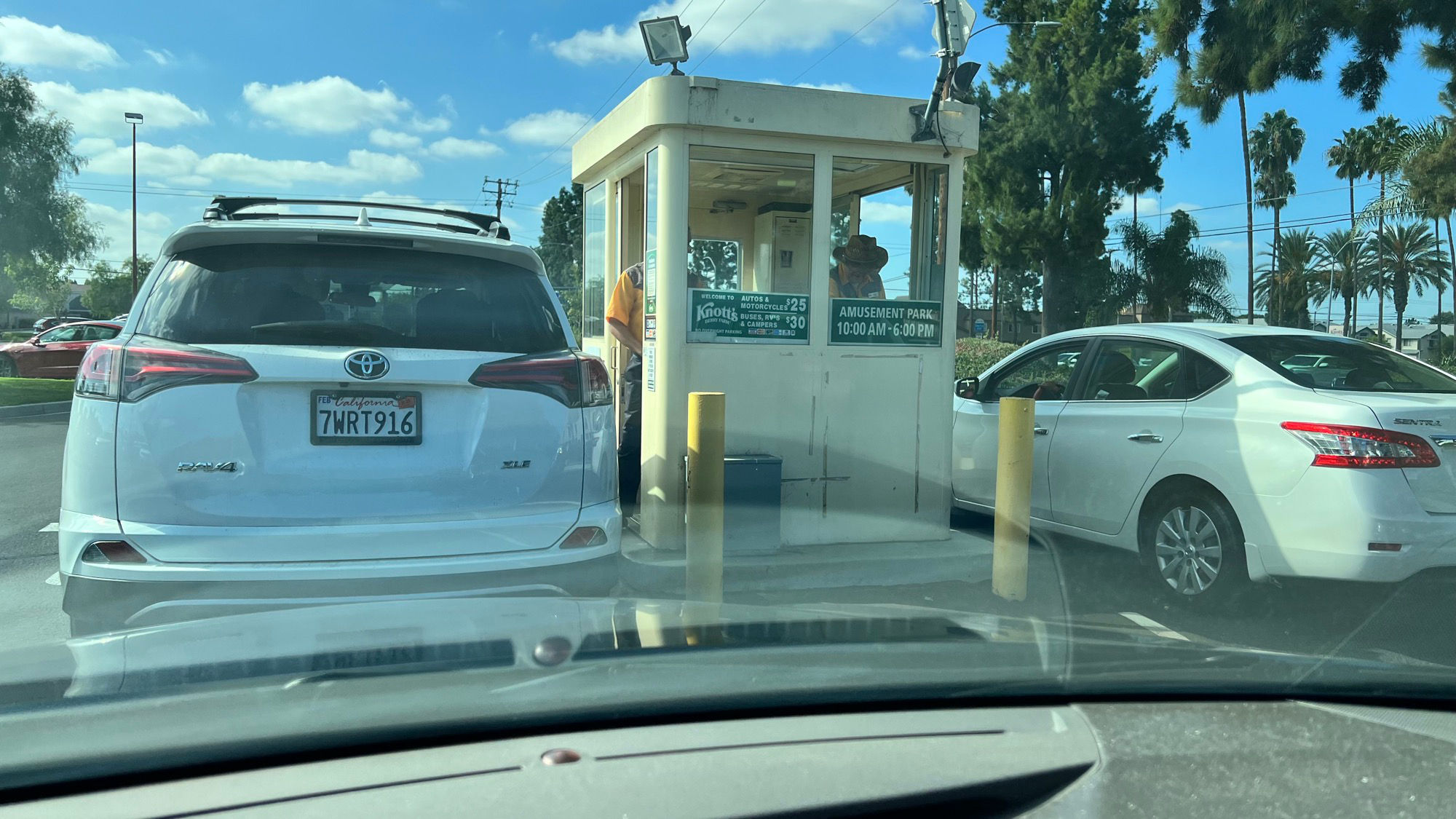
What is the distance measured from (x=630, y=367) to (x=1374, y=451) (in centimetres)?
435

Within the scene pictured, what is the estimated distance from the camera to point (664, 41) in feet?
20.2

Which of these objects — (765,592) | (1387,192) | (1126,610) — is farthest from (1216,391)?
(1387,192)

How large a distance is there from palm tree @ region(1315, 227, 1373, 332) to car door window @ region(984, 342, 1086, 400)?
5447 centimetres

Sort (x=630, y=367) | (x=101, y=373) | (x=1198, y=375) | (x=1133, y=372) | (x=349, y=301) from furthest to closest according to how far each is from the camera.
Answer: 1. (x=630, y=367)
2. (x=1133, y=372)
3. (x=1198, y=375)
4. (x=349, y=301)
5. (x=101, y=373)

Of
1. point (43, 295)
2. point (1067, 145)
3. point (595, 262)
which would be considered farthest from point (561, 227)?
point (43, 295)

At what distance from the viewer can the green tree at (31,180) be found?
2386 centimetres

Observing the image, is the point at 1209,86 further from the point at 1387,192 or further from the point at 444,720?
the point at 444,720

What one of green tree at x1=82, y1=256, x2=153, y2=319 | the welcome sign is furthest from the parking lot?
green tree at x1=82, y1=256, x2=153, y2=319

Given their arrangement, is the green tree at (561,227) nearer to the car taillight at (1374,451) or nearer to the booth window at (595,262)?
the booth window at (595,262)

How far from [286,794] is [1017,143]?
33.4 metres

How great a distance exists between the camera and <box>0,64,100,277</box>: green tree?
23.9m

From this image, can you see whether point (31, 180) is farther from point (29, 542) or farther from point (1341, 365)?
point (1341, 365)

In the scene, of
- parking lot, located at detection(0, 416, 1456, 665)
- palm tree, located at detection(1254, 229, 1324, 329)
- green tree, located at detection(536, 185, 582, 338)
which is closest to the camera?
parking lot, located at detection(0, 416, 1456, 665)

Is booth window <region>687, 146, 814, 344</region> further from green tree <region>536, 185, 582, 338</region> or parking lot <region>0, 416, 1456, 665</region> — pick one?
green tree <region>536, 185, 582, 338</region>
